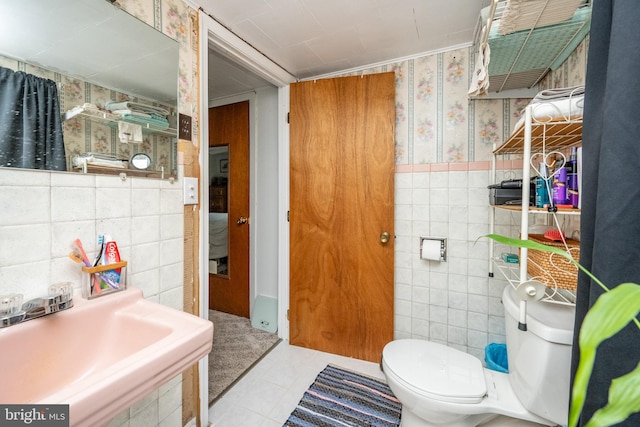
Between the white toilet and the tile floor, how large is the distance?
144 mm

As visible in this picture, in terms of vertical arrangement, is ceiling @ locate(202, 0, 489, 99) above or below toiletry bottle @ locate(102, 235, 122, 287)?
above

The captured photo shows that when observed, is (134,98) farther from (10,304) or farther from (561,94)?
(561,94)

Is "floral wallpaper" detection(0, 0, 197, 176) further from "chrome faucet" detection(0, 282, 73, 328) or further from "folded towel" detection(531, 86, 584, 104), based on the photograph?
"folded towel" detection(531, 86, 584, 104)

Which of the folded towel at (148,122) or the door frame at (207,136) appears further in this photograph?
the door frame at (207,136)

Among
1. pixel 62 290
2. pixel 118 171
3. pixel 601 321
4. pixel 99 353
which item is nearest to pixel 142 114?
pixel 118 171

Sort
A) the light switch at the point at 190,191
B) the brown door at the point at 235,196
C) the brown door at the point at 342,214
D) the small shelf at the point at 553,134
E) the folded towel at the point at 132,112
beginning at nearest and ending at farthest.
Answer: the small shelf at the point at 553,134 < the folded towel at the point at 132,112 < the light switch at the point at 190,191 < the brown door at the point at 342,214 < the brown door at the point at 235,196

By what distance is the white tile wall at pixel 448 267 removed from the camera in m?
1.66

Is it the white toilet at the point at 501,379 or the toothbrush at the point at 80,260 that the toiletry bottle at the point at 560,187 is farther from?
the toothbrush at the point at 80,260

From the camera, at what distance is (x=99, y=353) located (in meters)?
0.87

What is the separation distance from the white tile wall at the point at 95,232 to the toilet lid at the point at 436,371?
3.31 ft

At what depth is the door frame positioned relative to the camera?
4.41 ft

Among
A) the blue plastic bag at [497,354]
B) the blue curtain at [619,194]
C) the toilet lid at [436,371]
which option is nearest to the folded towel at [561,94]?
the blue curtain at [619,194]

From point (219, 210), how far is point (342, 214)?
1407mm

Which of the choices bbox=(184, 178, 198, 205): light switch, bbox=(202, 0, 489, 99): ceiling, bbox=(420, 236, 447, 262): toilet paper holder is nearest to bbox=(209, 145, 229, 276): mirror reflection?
bbox=(202, 0, 489, 99): ceiling
